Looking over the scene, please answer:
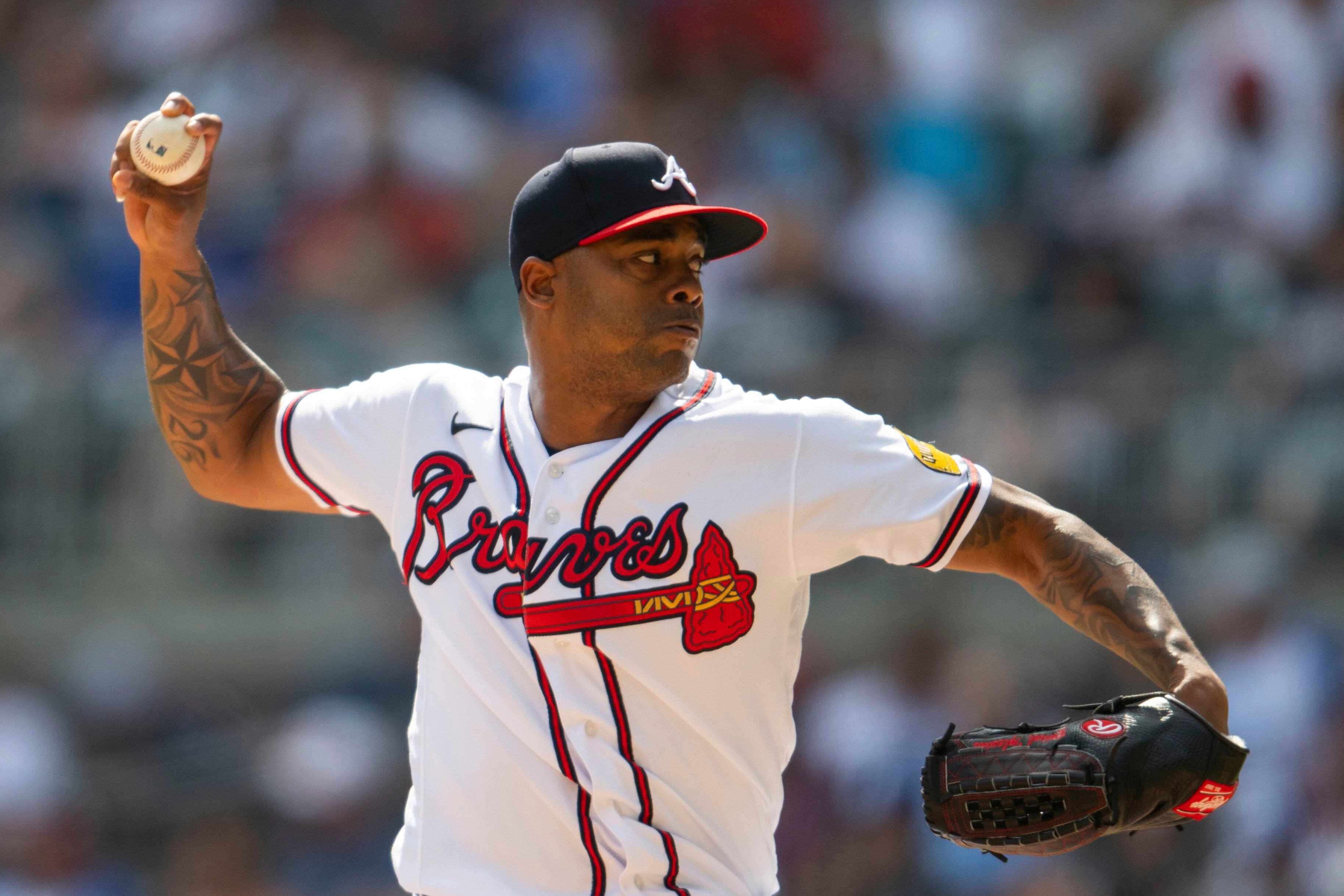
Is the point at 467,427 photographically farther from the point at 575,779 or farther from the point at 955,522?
the point at 955,522

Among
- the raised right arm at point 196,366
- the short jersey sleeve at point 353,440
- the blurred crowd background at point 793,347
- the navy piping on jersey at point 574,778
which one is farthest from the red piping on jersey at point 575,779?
the blurred crowd background at point 793,347

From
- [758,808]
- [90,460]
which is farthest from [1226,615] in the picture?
[90,460]

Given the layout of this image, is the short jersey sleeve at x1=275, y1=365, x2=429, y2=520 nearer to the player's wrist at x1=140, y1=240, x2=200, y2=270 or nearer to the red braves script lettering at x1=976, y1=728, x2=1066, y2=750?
the player's wrist at x1=140, y1=240, x2=200, y2=270

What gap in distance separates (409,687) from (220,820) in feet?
3.39

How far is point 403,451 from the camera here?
3.00 m

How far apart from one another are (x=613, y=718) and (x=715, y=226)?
95 cm

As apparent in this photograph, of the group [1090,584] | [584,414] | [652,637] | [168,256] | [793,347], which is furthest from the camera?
[793,347]

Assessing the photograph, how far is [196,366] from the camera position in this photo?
3191 millimetres

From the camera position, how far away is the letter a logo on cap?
110 inches

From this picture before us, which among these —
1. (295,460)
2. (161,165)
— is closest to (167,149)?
(161,165)

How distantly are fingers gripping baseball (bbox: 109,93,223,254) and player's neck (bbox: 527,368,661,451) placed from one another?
81cm

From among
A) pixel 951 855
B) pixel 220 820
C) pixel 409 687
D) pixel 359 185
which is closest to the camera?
pixel 951 855

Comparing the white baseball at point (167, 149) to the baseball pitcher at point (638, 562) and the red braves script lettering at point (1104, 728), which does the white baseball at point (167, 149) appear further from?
the red braves script lettering at point (1104, 728)

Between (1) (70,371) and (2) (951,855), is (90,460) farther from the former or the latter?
(2) (951,855)
